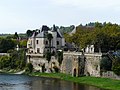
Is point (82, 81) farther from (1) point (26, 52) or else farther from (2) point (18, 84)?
(1) point (26, 52)

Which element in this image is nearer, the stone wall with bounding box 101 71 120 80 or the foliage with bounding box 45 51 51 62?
the stone wall with bounding box 101 71 120 80

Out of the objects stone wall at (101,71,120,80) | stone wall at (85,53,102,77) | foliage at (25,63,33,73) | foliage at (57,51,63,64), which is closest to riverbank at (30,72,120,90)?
stone wall at (101,71,120,80)

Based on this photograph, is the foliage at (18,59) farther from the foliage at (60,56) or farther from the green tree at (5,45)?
the green tree at (5,45)

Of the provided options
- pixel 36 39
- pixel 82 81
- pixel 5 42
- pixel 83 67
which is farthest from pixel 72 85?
pixel 5 42

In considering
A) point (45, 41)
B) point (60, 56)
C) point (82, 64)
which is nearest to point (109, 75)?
point (82, 64)

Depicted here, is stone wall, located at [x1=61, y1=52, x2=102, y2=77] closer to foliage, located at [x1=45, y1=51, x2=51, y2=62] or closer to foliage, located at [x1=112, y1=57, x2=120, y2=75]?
foliage, located at [x1=112, y1=57, x2=120, y2=75]

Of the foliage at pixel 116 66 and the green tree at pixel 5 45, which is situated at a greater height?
the green tree at pixel 5 45

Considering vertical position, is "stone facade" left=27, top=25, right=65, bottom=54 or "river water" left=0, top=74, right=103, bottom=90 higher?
"stone facade" left=27, top=25, right=65, bottom=54

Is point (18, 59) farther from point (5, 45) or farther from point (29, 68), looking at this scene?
point (5, 45)

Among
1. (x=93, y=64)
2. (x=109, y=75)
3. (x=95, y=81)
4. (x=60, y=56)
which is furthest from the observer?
(x=60, y=56)

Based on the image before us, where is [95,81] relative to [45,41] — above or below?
below

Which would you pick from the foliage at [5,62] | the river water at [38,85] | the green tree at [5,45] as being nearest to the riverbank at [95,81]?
the river water at [38,85]

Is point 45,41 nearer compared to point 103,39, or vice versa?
point 103,39

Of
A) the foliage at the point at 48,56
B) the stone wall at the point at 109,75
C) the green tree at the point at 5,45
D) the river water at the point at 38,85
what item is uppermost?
the green tree at the point at 5,45
